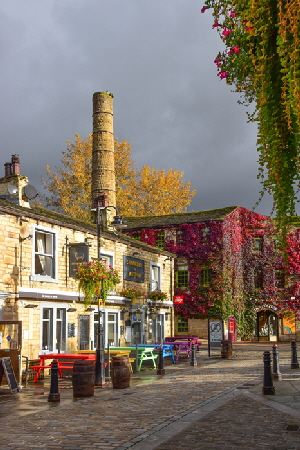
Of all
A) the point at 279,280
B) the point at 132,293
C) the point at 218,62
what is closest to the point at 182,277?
the point at 279,280

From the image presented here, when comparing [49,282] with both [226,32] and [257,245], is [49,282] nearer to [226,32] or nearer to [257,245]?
[226,32]

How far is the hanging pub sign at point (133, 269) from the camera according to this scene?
25266 millimetres

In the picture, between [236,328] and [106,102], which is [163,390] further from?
[106,102]

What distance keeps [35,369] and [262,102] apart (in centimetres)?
1452

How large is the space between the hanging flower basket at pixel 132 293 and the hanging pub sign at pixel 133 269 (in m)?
0.49

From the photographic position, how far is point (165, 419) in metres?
9.68

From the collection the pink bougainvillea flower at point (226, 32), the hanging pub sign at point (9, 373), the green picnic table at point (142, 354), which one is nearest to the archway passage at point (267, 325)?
the green picnic table at point (142, 354)

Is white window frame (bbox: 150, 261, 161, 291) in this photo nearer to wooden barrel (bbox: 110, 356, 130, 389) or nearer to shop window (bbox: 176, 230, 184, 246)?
shop window (bbox: 176, 230, 184, 246)

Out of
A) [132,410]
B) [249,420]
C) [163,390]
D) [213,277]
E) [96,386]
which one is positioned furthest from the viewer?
[213,277]

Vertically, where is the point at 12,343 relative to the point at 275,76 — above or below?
below

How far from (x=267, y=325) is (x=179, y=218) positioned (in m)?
10.4

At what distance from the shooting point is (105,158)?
3878 cm

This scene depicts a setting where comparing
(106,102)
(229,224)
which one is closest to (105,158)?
(106,102)

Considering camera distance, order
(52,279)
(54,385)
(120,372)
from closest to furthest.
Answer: (54,385)
(120,372)
(52,279)
